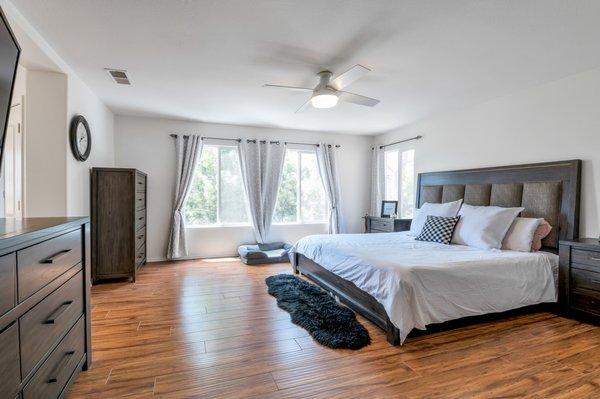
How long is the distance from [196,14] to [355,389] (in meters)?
2.68

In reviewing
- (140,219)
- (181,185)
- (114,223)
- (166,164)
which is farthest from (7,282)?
(166,164)

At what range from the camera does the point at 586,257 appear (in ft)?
8.86

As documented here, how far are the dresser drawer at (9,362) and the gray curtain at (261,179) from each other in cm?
430

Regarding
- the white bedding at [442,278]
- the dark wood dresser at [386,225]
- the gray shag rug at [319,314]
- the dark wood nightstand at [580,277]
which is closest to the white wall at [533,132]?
the dark wood nightstand at [580,277]

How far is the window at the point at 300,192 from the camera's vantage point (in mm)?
5828

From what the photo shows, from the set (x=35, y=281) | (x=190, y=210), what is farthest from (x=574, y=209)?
(x=190, y=210)

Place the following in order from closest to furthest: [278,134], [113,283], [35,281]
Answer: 1. [35,281]
2. [113,283]
3. [278,134]

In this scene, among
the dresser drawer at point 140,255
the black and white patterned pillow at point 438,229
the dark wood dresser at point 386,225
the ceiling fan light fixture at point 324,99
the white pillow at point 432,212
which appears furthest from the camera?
the dark wood dresser at point 386,225

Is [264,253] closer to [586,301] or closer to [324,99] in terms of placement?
[324,99]

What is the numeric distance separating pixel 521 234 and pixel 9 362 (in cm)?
399

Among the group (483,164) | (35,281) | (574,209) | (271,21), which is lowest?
(35,281)

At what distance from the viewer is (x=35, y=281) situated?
131 centimetres

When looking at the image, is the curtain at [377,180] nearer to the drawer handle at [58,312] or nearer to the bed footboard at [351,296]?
the bed footboard at [351,296]

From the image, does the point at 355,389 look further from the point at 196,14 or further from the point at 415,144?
the point at 415,144
